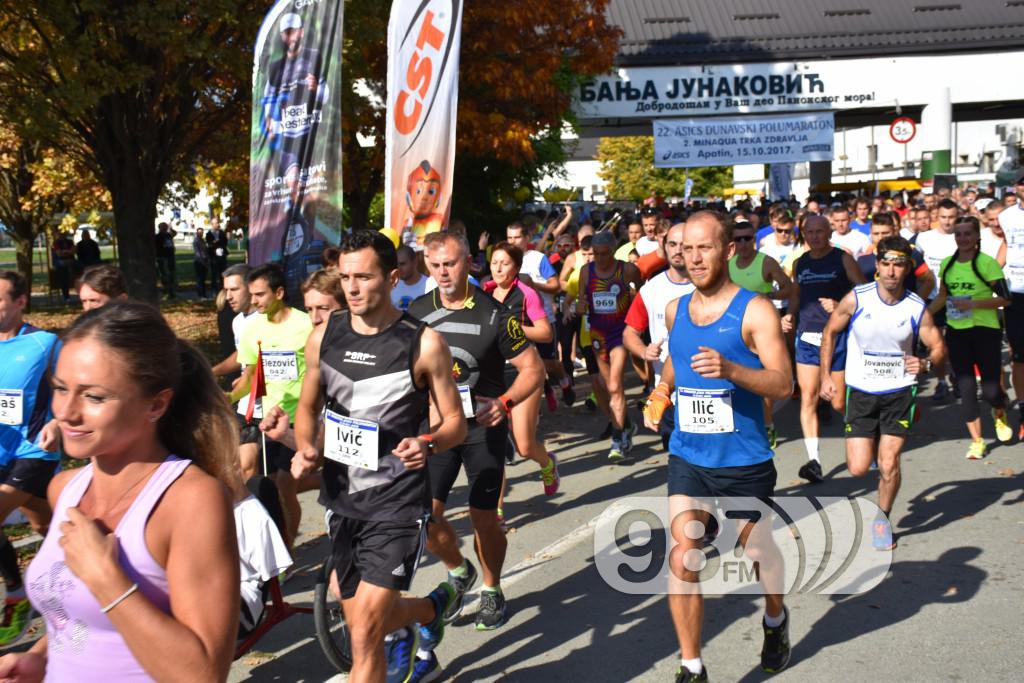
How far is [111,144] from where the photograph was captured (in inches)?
597

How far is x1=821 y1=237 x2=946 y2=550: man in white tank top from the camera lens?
22.1 feet

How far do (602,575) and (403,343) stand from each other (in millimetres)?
2642

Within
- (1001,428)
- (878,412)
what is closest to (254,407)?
(878,412)

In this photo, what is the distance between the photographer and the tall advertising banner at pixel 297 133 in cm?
995

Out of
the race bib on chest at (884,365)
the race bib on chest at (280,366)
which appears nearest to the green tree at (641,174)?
the race bib on chest at (884,365)

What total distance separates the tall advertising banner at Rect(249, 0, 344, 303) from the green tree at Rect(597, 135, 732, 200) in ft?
169

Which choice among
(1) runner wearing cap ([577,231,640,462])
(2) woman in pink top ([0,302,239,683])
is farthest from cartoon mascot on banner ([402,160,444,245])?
(2) woman in pink top ([0,302,239,683])

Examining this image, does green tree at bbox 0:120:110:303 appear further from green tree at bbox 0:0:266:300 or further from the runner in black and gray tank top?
the runner in black and gray tank top

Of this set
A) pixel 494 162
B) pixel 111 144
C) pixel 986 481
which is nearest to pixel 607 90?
pixel 494 162

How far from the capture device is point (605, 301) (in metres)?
9.99

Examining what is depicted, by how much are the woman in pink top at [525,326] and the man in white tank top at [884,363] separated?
1916 mm

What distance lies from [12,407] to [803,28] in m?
31.5

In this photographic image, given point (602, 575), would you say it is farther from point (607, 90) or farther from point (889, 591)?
point (607, 90)

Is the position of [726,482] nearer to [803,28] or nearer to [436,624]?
[436,624]
